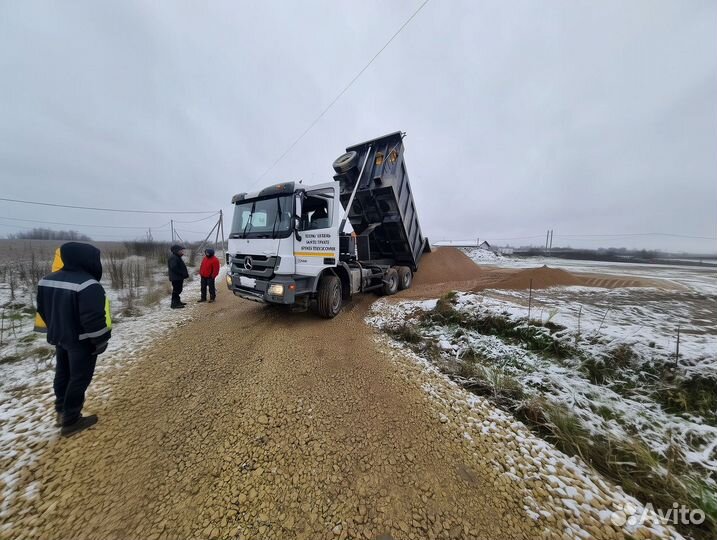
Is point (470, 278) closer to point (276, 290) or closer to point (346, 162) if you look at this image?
A: point (346, 162)

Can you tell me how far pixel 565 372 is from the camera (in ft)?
10.1

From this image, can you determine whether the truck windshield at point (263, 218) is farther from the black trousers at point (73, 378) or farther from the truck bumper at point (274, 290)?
the black trousers at point (73, 378)

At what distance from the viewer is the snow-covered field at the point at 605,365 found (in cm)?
217

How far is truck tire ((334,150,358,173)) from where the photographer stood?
23.3ft

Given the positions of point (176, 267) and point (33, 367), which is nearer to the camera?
point (33, 367)

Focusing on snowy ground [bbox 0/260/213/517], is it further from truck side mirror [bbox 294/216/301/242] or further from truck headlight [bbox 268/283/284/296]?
truck side mirror [bbox 294/216/301/242]

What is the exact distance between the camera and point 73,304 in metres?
2.22

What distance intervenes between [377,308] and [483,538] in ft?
16.7

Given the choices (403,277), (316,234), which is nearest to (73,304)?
(316,234)

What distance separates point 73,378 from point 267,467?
2059 millimetres

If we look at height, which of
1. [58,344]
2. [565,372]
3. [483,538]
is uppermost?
[58,344]

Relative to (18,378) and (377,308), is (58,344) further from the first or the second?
(377,308)

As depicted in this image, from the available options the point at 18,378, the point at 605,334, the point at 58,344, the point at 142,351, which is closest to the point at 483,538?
the point at 605,334

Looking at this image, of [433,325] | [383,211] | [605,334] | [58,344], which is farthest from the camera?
[383,211]
